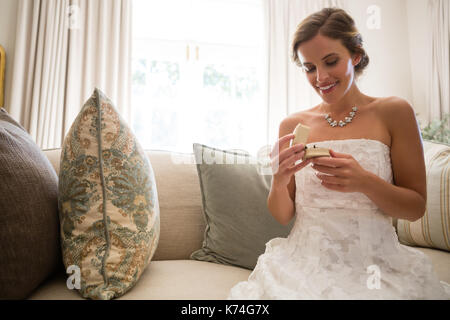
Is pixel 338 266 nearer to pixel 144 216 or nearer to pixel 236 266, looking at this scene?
pixel 236 266

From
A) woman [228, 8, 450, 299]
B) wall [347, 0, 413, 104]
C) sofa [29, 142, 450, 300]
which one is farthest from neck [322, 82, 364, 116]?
wall [347, 0, 413, 104]

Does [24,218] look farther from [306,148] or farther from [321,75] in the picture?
[321,75]

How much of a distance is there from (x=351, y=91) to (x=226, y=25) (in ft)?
8.37

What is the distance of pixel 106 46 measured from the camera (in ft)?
9.20

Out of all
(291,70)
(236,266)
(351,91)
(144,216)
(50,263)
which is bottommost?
(236,266)

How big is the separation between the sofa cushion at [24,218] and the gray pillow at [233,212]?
21.2 inches

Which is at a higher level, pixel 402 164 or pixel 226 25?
pixel 226 25

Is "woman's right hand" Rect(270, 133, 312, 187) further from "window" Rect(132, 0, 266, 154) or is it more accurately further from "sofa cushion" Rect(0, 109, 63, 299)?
"window" Rect(132, 0, 266, 154)

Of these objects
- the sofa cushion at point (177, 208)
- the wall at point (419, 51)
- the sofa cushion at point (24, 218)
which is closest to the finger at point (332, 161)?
the sofa cushion at point (177, 208)

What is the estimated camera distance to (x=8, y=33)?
105 inches

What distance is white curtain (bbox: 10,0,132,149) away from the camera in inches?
103

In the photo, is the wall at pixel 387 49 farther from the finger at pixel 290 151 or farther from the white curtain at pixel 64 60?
the finger at pixel 290 151

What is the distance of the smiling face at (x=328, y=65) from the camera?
0.95 meters
